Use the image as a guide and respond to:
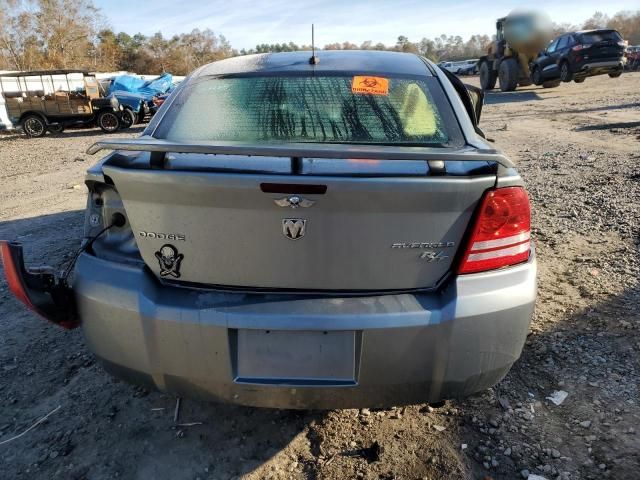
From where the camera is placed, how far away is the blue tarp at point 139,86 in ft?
55.6

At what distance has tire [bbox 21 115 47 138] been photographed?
15844 millimetres

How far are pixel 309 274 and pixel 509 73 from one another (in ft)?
65.0

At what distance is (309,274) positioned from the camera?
1.65 metres

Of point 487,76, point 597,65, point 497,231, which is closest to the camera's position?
point 497,231

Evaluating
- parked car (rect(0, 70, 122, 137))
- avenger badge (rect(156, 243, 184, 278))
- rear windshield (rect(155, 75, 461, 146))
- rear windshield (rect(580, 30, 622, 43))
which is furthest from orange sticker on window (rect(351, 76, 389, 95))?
rear windshield (rect(580, 30, 622, 43))

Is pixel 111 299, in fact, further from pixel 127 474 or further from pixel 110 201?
pixel 127 474

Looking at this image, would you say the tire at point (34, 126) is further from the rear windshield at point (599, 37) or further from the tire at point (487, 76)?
the rear windshield at point (599, 37)

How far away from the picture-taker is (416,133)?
7.13 ft

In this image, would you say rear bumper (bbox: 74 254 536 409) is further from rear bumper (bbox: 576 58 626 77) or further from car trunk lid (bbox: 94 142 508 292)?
rear bumper (bbox: 576 58 626 77)

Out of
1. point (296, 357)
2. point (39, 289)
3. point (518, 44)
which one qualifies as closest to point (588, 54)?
point (518, 44)

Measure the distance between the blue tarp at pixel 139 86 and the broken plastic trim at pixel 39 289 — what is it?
16172 millimetres

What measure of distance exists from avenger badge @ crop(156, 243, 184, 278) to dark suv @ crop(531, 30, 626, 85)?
1861 cm

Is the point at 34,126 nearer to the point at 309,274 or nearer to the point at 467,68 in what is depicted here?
the point at 309,274

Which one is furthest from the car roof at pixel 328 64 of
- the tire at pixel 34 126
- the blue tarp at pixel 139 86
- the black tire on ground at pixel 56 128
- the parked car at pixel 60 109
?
the tire at pixel 34 126
